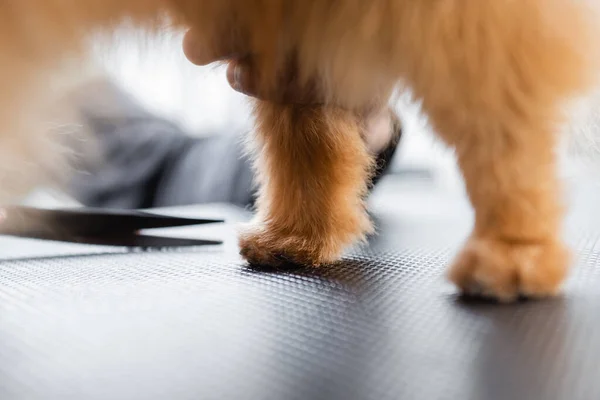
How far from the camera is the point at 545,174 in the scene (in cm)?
73

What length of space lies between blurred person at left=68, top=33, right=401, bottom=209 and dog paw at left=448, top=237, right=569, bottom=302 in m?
1.07

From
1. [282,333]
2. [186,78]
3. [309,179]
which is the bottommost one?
[282,333]

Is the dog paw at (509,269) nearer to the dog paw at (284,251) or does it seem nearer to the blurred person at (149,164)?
the dog paw at (284,251)

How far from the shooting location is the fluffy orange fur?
2.23 ft

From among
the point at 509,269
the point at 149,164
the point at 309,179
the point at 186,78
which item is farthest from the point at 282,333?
the point at 149,164

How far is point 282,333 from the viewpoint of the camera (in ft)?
1.89

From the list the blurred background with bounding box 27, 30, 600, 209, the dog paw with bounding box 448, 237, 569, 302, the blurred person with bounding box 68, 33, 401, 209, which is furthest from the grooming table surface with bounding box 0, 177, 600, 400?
the blurred person with bounding box 68, 33, 401, 209

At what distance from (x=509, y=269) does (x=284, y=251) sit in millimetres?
325

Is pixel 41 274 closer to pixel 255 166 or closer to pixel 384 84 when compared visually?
pixel 255 166

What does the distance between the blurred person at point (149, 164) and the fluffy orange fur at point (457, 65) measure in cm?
102

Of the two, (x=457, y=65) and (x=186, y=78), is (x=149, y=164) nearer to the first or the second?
(x=186, y=78)

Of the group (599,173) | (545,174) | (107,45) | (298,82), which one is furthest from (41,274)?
(599,173)

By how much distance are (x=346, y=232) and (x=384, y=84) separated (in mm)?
284

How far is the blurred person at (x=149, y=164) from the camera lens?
1855 mm
